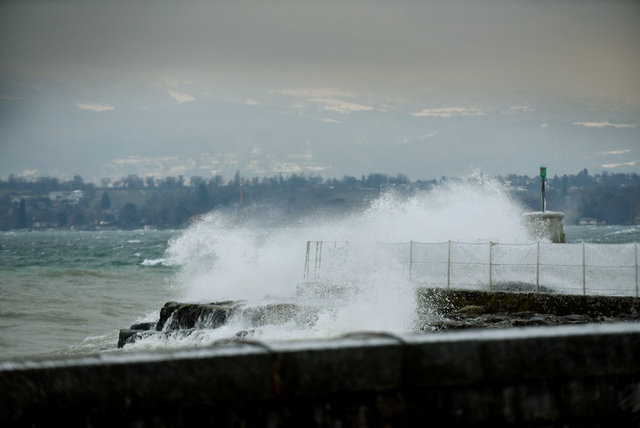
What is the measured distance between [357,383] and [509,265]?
595 inches

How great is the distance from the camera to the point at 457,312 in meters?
15.7

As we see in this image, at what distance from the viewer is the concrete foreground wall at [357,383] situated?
264 centimetres

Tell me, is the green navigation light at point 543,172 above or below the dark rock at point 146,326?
above

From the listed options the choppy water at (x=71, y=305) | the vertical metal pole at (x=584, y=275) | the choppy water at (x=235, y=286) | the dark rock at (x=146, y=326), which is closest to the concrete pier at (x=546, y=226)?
the choppy water at (x=235, y=286)

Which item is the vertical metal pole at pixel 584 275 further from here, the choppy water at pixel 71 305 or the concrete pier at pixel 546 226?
the choppy water at pixel 71 305

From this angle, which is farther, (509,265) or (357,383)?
(509,265)

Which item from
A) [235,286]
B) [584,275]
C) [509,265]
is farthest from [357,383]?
[235,286]

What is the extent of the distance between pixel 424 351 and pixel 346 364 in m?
0.36

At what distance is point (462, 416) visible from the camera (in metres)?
3.17

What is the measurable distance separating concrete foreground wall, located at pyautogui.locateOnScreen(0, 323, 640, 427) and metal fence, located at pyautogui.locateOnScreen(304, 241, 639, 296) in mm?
13275

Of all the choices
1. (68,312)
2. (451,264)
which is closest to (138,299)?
(68,312)

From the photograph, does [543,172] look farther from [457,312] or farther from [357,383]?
[357,383]

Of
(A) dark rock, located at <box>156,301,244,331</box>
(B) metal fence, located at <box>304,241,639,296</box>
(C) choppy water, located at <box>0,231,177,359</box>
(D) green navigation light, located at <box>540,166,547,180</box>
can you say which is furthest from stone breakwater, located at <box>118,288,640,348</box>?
(D) green navigation light, located at <box>540,166,547,180</box>

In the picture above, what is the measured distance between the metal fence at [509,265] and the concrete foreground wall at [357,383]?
13.3m
